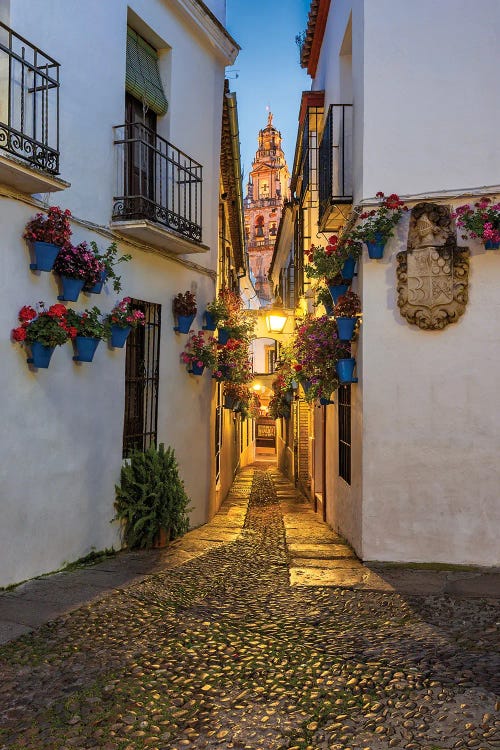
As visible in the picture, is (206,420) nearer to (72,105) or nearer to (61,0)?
(72,105)

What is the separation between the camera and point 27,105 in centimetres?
545

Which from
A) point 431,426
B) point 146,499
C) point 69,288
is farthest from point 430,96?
point 146,499

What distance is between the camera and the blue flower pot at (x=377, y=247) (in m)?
6.16

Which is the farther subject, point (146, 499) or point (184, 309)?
point (184, 309)

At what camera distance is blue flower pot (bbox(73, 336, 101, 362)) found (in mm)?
5918

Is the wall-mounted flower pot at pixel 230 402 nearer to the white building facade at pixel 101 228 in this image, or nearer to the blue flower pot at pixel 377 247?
the white building facade at pixel 101 228

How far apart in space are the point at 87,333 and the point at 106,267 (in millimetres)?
740

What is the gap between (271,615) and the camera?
4746 mm

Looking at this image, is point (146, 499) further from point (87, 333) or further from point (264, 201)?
point (264, 201)

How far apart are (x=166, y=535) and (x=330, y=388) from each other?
255 cm

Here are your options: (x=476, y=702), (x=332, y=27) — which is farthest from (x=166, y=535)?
(x=332, y=27)

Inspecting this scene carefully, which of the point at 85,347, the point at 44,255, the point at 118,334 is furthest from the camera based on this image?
the point at 118,334

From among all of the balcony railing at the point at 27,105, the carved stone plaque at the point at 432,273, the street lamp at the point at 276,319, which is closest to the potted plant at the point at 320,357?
the carved stone plaque at the point at 432,273

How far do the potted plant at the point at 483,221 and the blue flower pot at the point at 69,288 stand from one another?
3.71 m
